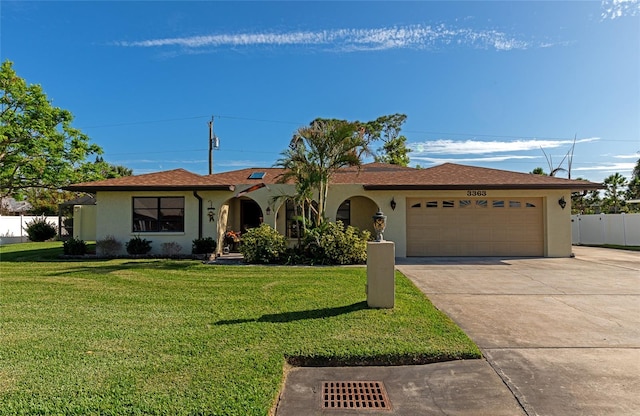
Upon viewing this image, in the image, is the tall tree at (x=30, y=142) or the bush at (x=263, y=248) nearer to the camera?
the bush at (x=263, y=248)

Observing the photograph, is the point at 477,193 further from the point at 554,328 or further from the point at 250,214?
the point at 250,214

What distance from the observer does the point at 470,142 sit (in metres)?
36.6

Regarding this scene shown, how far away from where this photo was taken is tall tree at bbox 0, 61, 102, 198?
786 inches

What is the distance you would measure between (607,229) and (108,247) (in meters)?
26.3

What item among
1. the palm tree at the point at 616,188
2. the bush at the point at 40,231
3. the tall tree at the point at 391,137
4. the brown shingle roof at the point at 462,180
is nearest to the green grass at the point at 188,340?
the brown shingle roof at the point at 462,180

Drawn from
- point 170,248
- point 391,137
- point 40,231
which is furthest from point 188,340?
point 391,137

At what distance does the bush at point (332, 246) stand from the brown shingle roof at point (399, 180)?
267 cm

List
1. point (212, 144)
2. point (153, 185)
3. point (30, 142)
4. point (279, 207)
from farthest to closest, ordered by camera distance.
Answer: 1. point (212, 144)
2. point (30, 142)
3. point (279, 207)
4. point (153, 185)

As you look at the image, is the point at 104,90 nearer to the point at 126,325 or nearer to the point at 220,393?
the point at 126,325

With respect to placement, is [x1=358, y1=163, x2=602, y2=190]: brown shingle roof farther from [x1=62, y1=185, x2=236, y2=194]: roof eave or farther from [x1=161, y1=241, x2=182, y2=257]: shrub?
[x1=161, y1=241, x2=182, y2=257]: shrub

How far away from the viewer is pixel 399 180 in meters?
15.0

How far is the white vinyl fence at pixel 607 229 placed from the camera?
1928 centimetres

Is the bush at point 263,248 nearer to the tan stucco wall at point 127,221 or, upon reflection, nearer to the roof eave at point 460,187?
the tan stucco wall at point 127,221

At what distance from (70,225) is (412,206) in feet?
77.0
